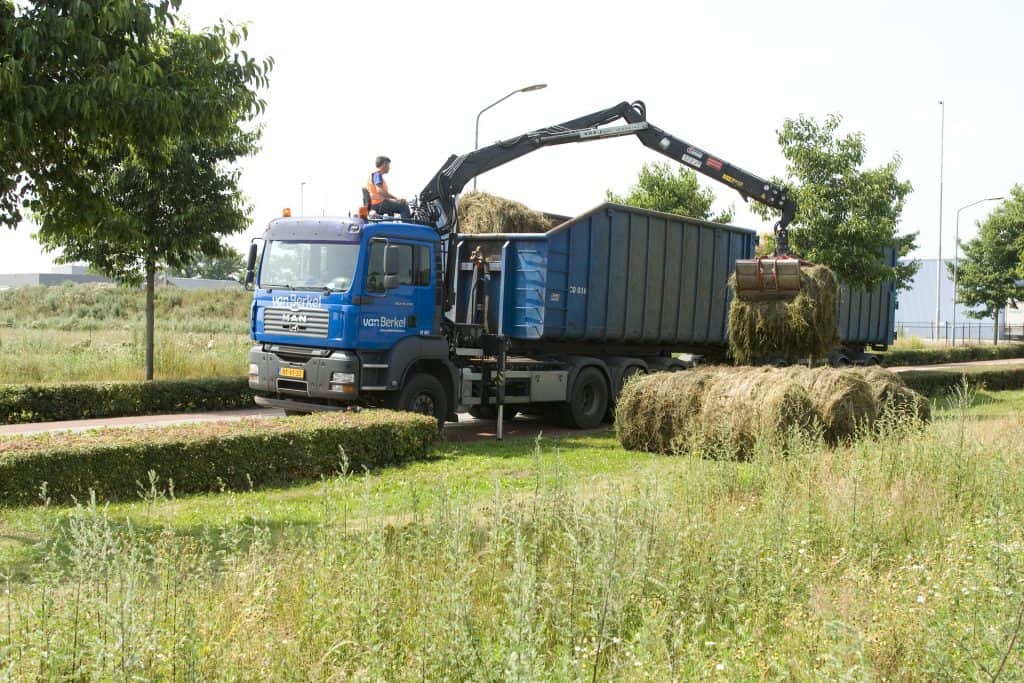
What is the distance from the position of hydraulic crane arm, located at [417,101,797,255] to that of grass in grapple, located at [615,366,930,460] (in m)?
4.43

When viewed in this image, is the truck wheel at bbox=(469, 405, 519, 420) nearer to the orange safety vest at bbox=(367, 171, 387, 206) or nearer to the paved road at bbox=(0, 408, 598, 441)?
the paved road at bbox=(0, 408, 598, 441)

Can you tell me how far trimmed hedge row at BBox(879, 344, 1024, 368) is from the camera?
34.7 metres

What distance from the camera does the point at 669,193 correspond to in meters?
29.8

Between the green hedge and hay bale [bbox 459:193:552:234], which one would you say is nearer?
hay bale [bbox 459:193:552:234]

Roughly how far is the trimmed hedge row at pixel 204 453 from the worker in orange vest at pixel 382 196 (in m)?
3.66

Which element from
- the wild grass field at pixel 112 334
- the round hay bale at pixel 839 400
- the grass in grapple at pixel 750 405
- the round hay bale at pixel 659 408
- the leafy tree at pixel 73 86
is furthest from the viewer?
the wild grass field at pixel 112 334

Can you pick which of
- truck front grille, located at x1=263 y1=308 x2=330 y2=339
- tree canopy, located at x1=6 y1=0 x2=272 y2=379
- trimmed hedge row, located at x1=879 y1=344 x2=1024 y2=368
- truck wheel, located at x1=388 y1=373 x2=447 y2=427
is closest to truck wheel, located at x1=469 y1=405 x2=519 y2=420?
truck wheel, located at x1=388 y1=373 x2=447 y2=427

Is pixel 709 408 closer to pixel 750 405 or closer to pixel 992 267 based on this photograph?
pixel 750 405

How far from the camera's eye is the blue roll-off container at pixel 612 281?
15312 mm

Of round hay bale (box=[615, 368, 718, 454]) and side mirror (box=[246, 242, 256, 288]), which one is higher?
side mirror (box=[246, 242, 256, 288])

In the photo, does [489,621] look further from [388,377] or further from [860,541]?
[388,377]

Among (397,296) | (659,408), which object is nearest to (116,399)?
(397,296)

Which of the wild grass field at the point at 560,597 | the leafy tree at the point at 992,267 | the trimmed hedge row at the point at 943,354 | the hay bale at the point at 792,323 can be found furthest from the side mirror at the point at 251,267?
the leafy tree at the point at 992,267

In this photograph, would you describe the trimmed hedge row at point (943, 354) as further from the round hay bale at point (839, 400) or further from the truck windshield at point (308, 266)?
the truck windshield at point (308, 266)
